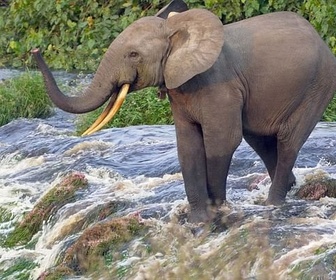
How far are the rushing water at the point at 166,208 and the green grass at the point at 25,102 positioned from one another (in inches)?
64.5

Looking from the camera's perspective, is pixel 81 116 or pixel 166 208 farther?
pixel 81 116

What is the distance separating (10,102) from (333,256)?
27.0 ft

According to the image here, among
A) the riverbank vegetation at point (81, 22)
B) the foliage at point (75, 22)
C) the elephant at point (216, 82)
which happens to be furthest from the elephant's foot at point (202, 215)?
the foliage at point (75, 22)

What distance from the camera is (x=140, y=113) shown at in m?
13.8

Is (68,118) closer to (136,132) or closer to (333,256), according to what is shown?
(136,132)

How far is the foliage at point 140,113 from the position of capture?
44.8ft

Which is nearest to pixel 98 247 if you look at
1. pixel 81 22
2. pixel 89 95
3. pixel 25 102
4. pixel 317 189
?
pixel 89 95

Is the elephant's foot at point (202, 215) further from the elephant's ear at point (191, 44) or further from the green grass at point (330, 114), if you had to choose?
the green grass at point (330, 114)

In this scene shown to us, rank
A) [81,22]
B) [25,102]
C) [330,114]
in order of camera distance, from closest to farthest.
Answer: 1. [330,114]
2. [25,102]
3. [81,22]

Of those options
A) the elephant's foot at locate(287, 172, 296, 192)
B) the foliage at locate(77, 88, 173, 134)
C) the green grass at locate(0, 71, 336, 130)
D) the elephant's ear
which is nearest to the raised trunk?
the elephant's ear

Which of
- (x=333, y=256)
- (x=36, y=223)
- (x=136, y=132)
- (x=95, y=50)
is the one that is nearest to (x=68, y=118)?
(x=136, y=132)

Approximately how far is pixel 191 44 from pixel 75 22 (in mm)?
12029

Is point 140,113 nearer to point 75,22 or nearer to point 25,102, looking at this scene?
point 25,102

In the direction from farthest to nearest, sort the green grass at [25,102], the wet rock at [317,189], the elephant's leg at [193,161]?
the green grass at [25,102] < the wet rock at [317,189] < the elephant's leg at [193,161]
